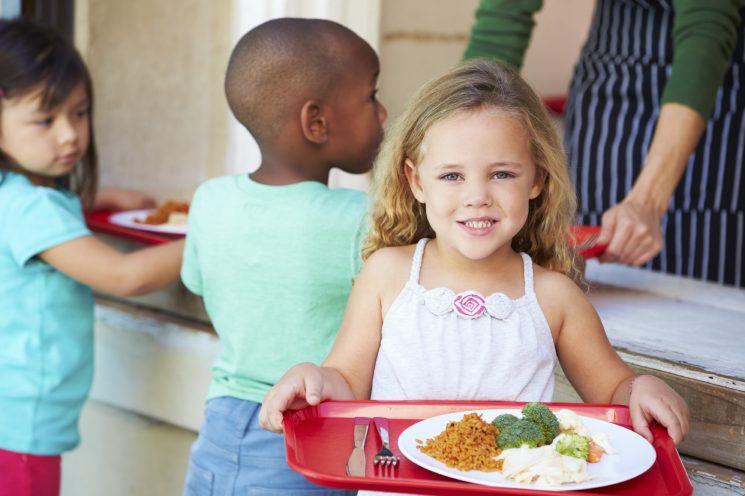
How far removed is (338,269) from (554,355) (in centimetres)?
42

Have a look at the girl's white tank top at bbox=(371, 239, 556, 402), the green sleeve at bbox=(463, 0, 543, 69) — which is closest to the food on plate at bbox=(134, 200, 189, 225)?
the green sleeve at bbox=(463, 0, 543, 69)

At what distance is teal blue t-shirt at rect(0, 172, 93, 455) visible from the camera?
82.1 inches

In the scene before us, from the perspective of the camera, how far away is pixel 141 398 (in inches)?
101

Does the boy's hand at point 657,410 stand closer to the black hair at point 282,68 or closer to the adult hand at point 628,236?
the adult hand at point 628,236

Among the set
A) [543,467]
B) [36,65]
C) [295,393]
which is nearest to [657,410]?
[543,467]

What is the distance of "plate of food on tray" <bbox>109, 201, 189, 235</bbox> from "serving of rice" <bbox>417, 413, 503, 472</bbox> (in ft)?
3.65

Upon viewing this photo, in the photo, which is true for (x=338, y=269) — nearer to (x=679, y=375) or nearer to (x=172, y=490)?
(x=679, y=375)

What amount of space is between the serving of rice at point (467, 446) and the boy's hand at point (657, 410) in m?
0.20

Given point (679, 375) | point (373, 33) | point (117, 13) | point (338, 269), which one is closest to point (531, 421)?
point (679, 375)

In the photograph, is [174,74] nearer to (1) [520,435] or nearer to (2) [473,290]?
(2) [473,290]

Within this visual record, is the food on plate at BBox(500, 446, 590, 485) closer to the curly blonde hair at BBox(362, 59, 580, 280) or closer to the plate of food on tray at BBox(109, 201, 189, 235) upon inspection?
the curly blonde hair at BBox(362, 59, 580, 280)

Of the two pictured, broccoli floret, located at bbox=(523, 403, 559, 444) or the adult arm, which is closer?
broccoli floret, located at bbox=(523, 403, 559, 444)

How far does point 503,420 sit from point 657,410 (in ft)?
0.67

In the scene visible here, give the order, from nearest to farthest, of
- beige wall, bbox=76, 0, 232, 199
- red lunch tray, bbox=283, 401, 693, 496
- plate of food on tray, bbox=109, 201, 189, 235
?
red lunch tray, bbox=283, 401, 693, 496
plate of food on tray, bbox=109, 201, 189, 235
beige wall, bbox=76, 0, 232, 199
